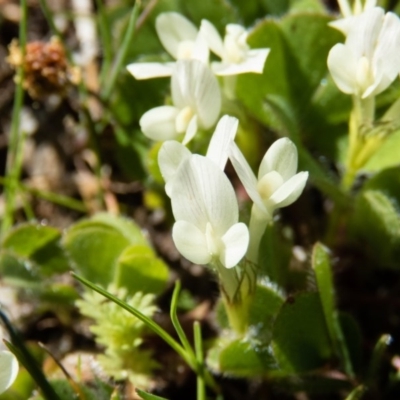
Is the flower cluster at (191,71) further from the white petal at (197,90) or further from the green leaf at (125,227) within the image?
the green leaf at (125,227)

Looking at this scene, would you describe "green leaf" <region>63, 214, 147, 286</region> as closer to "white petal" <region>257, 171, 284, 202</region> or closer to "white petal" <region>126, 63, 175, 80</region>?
"white petal" <region>126, 63, 175, 80</region>

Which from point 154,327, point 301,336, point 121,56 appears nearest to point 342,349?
point 301,336

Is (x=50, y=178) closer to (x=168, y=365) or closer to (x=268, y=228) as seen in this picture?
(x=168, y=365)

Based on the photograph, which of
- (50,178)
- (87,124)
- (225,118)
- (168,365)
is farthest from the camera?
(50,178)

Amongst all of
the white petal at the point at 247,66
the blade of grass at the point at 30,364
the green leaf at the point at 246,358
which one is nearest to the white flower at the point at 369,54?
the white petal at the point at 247,66

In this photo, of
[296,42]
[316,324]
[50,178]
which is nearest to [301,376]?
[316,324]

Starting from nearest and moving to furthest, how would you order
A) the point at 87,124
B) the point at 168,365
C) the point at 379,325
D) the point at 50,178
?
the point at 168,365
the point at 379,325
the point at 87,124
the point at 50,178
